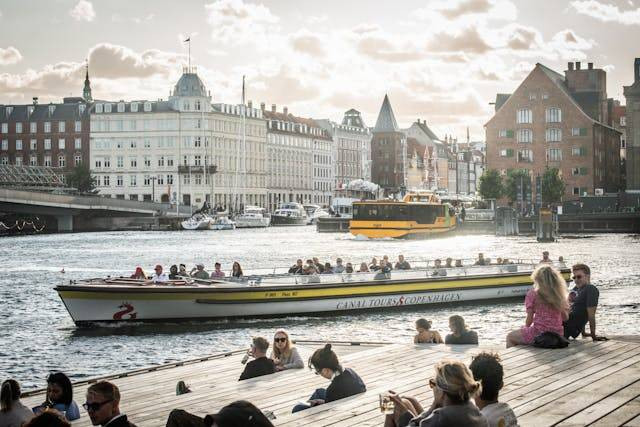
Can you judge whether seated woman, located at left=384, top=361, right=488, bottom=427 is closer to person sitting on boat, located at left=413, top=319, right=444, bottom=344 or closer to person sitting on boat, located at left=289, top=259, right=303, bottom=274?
person sitting on boat, located at left=413, top=319, right=444, bottom=344

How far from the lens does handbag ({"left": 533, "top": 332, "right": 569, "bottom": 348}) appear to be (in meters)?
15.0

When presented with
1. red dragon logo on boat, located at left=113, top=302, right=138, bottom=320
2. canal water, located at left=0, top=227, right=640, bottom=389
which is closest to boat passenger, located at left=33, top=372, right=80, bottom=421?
canal water, located at left=0, top=227, right=640, bottom=389

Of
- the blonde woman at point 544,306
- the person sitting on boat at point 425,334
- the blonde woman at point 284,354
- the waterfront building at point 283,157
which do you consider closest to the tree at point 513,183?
the waterfront building at point 283,157

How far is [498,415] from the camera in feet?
29.0

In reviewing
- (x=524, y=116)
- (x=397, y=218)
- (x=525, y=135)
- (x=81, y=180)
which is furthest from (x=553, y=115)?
(x=81, y=180)

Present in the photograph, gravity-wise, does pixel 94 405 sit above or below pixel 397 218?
below

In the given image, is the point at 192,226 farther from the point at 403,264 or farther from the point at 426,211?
the point at 403,264

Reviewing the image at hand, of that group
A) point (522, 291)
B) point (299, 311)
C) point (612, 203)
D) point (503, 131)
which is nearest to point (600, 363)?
point (299, 311)

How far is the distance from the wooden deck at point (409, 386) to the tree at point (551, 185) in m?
110

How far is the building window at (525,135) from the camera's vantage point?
136 meters

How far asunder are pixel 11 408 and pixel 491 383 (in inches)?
209

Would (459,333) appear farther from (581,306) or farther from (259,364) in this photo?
(259,364)

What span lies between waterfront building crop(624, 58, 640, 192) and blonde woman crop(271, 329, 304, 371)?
11130 cm

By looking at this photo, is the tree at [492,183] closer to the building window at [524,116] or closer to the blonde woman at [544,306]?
the building window at [524,116]
